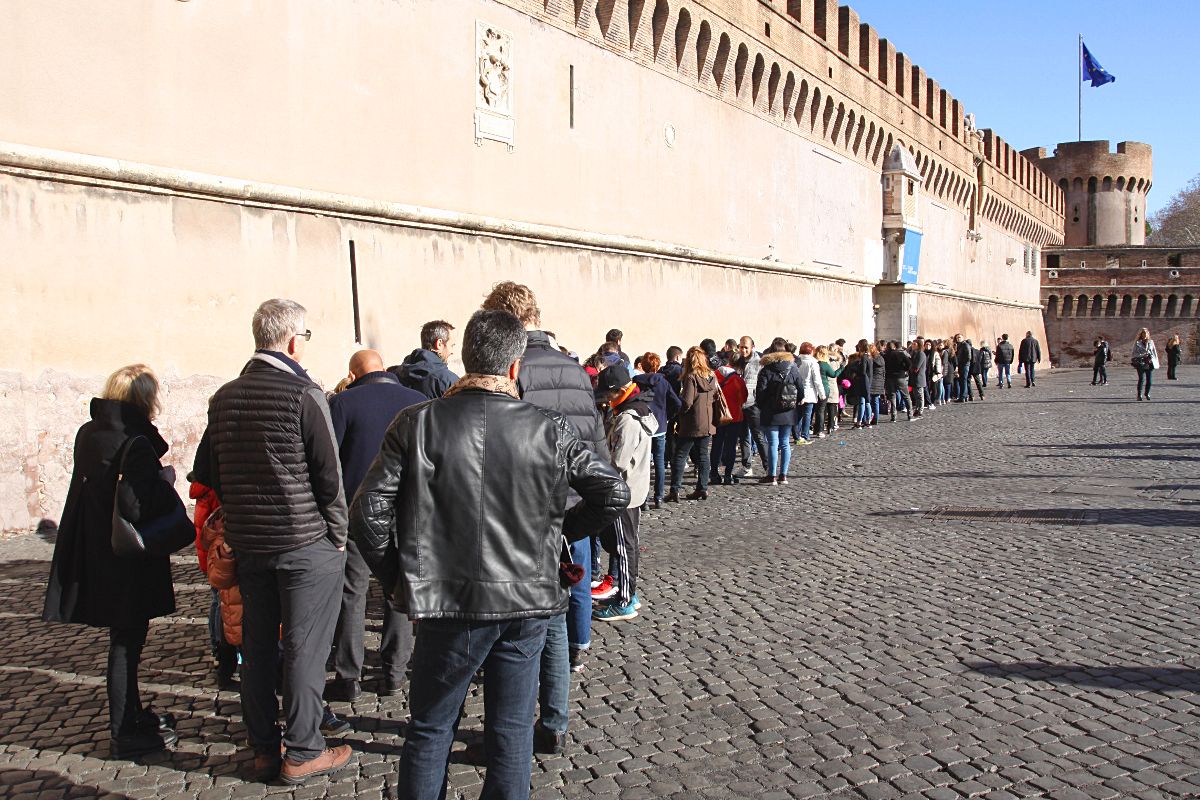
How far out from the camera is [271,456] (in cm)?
307

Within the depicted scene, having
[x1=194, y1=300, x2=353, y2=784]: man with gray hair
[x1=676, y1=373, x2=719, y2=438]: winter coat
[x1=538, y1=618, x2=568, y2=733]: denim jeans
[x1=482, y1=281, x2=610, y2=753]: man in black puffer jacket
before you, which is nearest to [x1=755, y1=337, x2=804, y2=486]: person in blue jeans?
[x1=676, y1=373, x2=719, y2=438]: winter coat

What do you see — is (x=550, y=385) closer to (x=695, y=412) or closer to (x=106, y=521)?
(x=106, y=521)

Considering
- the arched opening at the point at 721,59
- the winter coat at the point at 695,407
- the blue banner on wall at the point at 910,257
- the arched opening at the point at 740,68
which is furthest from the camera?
the blue banner on wall at the point at 910,257

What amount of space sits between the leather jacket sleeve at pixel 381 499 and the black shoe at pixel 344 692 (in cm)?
170

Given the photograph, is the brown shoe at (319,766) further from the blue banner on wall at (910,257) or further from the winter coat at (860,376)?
the blue banner on wall at (910,257)

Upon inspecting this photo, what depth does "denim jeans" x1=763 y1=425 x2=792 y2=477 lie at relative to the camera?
9.57 meters

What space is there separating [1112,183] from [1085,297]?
10.5m

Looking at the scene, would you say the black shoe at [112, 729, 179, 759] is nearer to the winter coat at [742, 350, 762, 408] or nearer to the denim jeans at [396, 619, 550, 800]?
the denim jeans at [396, 619, 550, 800]

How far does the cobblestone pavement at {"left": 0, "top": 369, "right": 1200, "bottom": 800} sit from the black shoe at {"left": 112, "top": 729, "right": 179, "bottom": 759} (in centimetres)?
4

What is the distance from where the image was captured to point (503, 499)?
2.38 m

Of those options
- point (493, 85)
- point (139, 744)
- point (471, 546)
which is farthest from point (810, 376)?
point (471, 546)

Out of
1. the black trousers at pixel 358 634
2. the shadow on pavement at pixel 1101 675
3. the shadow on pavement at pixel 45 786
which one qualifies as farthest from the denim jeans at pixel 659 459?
the shadow on pavement at pixel 45 786

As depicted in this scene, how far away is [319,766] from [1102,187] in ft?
189

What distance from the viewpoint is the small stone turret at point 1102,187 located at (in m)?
52.2
